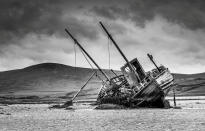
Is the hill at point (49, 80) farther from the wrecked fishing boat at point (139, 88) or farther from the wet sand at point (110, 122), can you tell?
the wet sand at point (110, 122)

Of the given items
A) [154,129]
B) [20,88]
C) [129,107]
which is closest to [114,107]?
[129,107]

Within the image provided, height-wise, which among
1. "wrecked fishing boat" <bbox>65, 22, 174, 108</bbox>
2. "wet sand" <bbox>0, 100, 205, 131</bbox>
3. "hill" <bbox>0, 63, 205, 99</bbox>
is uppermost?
"hill" <bbox>0, 63, 205, 99</bbox>

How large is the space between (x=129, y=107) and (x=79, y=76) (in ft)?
390

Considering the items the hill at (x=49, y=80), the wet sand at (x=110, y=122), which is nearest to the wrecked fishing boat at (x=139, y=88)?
the wet sand at (x=110, y=122)

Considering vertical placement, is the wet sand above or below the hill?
below

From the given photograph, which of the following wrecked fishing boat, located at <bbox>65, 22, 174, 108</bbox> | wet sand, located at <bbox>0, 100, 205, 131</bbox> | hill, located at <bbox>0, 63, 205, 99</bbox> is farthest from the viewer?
hill, located at <bbox>0, 63, 205, 99</bbox>

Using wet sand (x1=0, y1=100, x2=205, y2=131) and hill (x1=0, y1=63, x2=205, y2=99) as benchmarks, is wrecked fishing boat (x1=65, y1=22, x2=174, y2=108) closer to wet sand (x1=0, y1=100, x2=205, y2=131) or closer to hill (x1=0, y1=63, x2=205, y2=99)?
wet sand (x1=0, y1=100, x2=205, y2=131)

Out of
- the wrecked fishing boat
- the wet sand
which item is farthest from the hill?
the wet sand

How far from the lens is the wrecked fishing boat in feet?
99.0

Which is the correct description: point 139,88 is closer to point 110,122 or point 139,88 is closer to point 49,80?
point 110,122

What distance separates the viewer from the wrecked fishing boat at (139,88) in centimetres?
3019

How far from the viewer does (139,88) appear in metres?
31.1

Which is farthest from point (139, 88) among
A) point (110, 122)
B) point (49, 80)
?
point (49, 80)

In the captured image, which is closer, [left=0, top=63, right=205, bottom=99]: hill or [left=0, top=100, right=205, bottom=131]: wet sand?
[left=0, top=100, right=205, bottom=131]: wet sand
